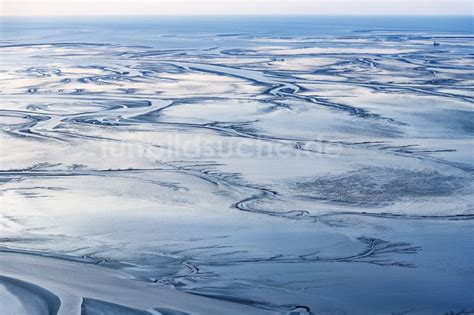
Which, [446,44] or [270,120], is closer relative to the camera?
[270,120]

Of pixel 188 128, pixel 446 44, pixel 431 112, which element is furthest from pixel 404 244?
pixel 446 44

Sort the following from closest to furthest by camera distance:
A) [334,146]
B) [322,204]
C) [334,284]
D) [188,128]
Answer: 1. [334,284]
2. [322,204]
3. [334,146]
4. [188,128]

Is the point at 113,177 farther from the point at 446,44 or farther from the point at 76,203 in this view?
the point at 446,44

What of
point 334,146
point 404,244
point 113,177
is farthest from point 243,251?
point 334,146

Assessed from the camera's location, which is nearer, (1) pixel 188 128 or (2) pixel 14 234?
(2) pixel 14 234

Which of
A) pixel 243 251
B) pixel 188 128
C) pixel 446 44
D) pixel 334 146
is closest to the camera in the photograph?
pixel 243 251

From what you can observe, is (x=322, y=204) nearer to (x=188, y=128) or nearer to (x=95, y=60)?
(x=188, y=128)
